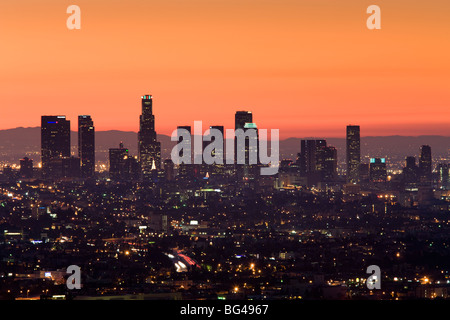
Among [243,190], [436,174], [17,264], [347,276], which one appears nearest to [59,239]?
[17,264]

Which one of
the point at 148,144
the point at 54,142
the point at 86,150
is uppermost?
the point at 54,142

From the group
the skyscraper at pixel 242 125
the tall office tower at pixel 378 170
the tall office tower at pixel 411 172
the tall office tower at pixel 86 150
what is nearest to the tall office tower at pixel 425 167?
the tall office tower at pixel 411 172

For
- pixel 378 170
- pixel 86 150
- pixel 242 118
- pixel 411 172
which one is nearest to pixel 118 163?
pixel 86 150

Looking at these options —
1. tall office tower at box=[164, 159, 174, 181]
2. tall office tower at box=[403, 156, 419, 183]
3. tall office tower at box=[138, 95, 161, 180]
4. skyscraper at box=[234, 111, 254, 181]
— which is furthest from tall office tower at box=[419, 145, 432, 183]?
tall office tower at box=[138, 95, 161, 180]

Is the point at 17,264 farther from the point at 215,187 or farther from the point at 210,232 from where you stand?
the point at 215,187

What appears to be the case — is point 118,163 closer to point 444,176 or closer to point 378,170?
point 378,170

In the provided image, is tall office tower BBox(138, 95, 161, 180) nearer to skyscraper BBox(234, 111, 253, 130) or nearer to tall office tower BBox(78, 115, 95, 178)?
tall office tower BBox(78, 115, 95, 178)
